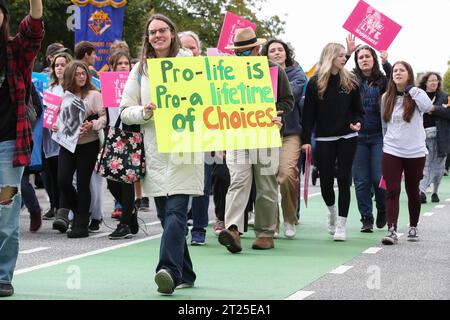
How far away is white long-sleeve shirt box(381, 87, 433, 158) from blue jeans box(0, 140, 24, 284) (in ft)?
15.5

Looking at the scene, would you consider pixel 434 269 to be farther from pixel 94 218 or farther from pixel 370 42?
pixel 370 42

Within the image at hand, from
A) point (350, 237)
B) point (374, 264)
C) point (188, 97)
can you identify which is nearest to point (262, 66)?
point (188, 97)

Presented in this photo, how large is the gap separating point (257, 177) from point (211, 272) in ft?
5.90

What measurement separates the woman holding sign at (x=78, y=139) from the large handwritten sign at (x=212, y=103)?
3196mm

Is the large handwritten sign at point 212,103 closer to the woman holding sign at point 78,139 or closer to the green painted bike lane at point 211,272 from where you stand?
the green painted bike lane at point 211,272

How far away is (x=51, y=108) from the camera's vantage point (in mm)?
11633

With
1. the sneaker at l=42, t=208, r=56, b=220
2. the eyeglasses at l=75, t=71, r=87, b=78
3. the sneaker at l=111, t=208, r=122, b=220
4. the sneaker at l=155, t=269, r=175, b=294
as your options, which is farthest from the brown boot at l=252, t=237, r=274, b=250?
the sneaker at l=42, t=208, r=56, b=220

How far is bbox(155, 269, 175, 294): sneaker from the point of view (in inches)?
269

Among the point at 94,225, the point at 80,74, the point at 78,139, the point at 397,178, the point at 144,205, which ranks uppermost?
the point at 80,74

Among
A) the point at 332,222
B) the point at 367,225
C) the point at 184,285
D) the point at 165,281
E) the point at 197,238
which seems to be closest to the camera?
the point at 165,281

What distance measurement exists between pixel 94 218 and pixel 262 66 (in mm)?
4000

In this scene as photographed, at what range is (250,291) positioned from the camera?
725 centimetres

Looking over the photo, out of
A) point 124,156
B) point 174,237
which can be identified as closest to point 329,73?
point 124,156

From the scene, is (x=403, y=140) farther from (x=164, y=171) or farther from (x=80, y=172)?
(x=164, y=171)
